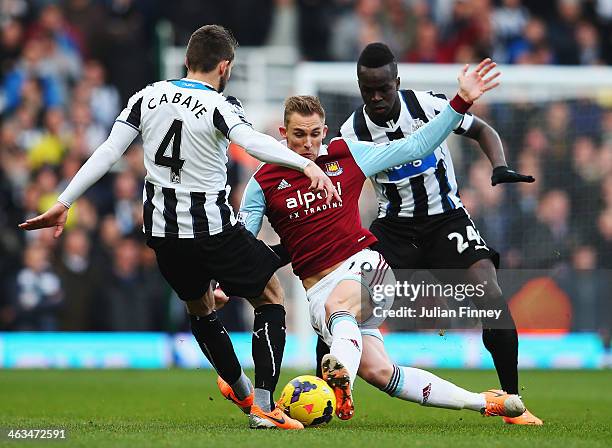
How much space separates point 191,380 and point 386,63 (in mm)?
5157

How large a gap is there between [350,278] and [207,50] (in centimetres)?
147

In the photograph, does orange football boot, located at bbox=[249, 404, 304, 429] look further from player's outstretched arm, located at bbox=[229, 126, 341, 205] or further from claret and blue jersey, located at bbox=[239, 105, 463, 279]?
player's outstretched arm, located at bbox=[229, 126, 341, 205]

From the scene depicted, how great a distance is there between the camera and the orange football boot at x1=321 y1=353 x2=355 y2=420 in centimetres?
616

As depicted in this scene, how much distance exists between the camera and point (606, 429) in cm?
686

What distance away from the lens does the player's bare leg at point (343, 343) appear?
6.18 metres

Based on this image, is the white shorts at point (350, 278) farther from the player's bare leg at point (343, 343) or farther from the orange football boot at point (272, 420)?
the orange football boot at point (272, 420)

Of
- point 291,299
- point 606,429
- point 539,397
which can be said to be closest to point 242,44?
point 291,299

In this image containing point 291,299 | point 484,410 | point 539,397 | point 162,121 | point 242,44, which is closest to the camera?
point 162,121

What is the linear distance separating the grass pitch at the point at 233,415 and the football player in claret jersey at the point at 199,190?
591 millimetres

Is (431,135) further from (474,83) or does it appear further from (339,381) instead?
(339,381)

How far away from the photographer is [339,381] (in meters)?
6.18

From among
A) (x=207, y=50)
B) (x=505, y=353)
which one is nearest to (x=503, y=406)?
(x=505, y=353)

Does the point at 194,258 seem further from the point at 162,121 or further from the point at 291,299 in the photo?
the point at 291,299

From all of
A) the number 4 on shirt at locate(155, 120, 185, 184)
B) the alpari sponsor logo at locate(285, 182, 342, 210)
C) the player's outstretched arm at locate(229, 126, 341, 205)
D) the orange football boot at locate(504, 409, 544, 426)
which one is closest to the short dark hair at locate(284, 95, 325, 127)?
the alpari sponsor logo at locate(285, 182, 342, 210)
